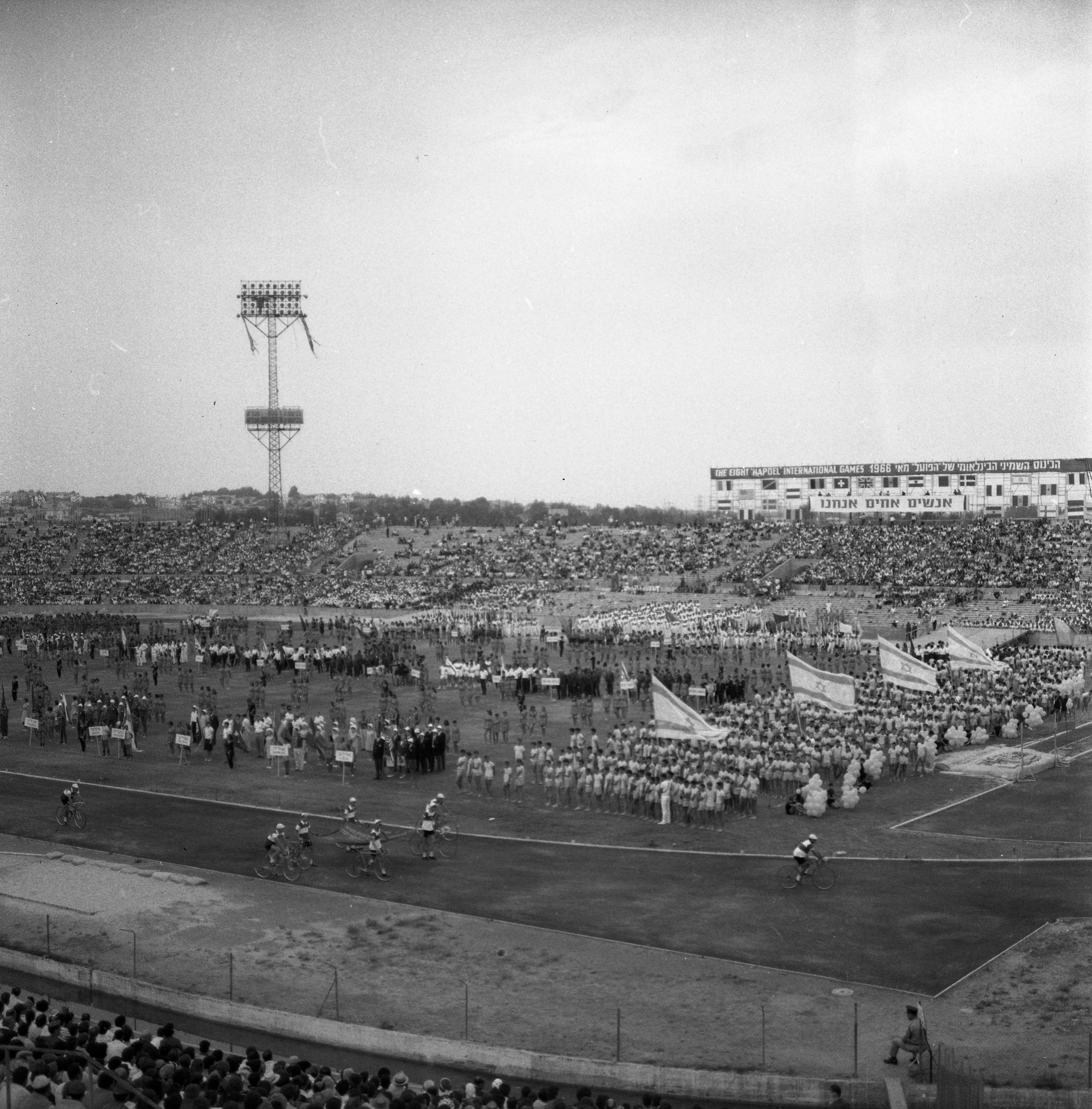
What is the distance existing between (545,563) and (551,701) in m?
48.8

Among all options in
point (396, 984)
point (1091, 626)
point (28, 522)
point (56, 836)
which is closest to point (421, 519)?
point (28, 522)

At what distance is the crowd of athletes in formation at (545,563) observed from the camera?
75.9 m

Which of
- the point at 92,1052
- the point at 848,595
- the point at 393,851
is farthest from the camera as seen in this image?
the point at 848,595

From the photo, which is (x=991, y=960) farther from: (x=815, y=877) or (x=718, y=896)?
(x=718, y=896)

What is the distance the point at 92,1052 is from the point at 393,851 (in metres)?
12.0

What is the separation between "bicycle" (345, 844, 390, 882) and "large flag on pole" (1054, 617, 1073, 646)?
132 ft

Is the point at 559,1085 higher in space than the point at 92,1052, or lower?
lower

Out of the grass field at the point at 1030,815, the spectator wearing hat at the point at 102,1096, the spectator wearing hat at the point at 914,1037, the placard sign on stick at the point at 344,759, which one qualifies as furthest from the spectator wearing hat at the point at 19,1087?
the placard sign on stick at the point at 344,759

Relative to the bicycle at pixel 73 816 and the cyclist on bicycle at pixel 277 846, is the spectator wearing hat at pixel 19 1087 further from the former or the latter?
the bicycle at pixel 73 816

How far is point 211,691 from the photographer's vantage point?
4412cm

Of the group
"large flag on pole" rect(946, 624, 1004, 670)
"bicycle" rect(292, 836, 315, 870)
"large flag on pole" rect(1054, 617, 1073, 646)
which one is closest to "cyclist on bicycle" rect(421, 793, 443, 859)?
"bicycle" rect(292, 836, 315, 870)

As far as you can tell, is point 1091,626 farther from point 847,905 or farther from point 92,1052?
point 92,1052

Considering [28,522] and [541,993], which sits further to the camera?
[28,522]

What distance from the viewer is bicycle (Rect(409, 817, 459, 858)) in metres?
23.5
